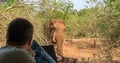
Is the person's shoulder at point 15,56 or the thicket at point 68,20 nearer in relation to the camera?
the person's shoulder at point 15,56

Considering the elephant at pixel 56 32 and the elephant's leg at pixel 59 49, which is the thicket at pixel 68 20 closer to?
the elephant at pixel 56 32

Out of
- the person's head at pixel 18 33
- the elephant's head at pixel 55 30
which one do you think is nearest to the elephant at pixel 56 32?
the elephant's head at pixel 55 30

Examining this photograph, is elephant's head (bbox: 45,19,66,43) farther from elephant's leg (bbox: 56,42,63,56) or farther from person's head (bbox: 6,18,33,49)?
person's head (bbox: 6,18,33,49)

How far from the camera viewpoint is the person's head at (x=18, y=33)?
2168mm

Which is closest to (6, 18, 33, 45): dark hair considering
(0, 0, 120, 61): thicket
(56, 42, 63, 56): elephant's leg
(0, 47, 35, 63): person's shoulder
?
(0, 47, 35, 63): person's shoulder

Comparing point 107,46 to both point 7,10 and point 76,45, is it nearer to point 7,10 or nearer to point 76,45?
point 7,10

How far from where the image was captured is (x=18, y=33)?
217 centimetres

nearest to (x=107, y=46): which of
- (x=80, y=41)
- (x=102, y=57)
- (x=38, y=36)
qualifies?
(x=102, y=57)

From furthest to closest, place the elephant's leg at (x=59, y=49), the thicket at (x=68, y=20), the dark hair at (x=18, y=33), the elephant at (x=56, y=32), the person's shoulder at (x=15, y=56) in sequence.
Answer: the elephant at (x=56, y=32) < the elephant's leg at (x=59, y=49) < the thicket at (x=68, y=20) < the dark hair at (x=18, y=33) < the person's shoulder at (x=15, y=56)

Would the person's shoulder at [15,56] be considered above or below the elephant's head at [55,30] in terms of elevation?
above

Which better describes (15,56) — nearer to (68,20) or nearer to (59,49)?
(59,49)

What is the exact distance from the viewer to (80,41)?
84.5 feet

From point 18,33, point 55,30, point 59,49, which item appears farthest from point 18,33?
point 55,30

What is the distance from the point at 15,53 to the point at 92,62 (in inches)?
504
